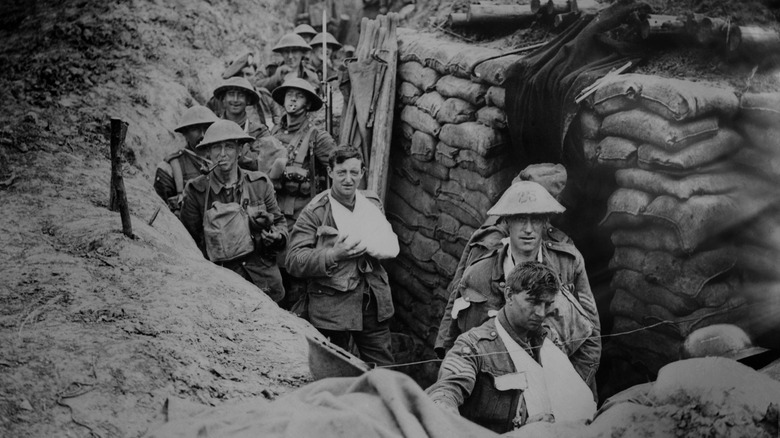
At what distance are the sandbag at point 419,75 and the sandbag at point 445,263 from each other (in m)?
1.48

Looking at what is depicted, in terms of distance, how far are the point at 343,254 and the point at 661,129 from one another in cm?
205

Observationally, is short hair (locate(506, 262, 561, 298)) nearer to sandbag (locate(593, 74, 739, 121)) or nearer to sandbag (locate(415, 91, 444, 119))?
sandbag (locate(593, 74, 739, 121))

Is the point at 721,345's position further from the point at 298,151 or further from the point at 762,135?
the point at 298,151

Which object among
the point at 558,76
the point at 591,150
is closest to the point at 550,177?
the point at 591,150

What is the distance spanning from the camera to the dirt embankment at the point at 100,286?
3324mm

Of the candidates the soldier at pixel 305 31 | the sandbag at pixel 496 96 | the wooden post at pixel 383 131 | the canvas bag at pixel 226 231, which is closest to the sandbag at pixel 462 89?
the sandbag at pixel 496 96

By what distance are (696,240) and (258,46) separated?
7846 mm

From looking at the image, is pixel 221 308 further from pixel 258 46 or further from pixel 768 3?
pixel 258 46

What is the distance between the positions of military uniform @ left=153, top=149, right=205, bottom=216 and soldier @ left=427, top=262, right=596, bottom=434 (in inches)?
128

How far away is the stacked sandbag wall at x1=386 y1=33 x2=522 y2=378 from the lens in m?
5.99

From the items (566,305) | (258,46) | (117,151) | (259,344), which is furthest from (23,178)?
(258,46)

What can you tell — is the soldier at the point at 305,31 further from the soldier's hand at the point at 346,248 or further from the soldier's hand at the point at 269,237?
the soldier's hand at the point at 346,248

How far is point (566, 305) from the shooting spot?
4.16m

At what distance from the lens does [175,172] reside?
20.3 feet
